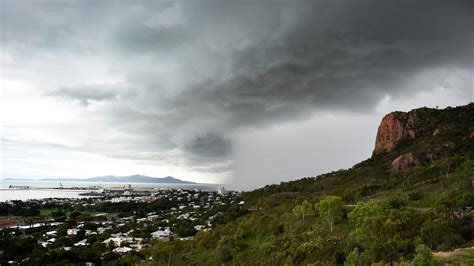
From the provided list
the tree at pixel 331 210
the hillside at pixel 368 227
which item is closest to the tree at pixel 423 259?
the hillside at pixel 368 227

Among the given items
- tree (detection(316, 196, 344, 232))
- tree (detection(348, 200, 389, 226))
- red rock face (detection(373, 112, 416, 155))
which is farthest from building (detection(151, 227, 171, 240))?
red rock face (detection(373, 112, 416, 155))

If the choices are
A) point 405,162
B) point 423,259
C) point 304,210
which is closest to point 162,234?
point 304,210

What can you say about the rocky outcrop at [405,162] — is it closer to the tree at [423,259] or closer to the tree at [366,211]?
the tree at [366,211]

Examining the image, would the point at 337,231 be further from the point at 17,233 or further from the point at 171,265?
the point at 17,233

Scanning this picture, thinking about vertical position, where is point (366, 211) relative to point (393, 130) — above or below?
below

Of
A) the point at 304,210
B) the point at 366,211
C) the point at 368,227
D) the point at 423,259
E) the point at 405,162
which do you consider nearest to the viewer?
the point at 423,259

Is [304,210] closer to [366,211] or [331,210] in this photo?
[331,210]
